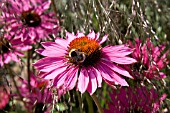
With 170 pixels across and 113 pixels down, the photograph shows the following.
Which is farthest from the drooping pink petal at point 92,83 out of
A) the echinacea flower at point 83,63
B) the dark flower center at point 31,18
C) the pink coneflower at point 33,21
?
the dark flower center at point 31,18

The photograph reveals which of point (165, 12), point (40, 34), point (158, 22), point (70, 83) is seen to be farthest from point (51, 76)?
point (158, 22)

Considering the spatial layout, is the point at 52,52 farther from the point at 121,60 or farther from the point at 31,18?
the point at 31,18

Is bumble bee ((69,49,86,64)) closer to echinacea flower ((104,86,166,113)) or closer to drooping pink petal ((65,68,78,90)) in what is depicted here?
drooping pink petal ((65,68,78,90))

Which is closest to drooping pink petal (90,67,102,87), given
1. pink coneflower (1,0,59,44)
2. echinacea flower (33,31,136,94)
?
echinacea flower (33,31,136,94)

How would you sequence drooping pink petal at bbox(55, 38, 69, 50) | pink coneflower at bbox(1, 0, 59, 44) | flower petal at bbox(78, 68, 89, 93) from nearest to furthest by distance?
flower petal at bbox(78, 68, 89, 93) < drooping pink petal at bbox(55, 38, 69, 50) < pink coneflower at bbox(1, 0, 59, 44)

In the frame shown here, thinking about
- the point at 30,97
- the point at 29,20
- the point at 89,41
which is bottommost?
the point at 30,97

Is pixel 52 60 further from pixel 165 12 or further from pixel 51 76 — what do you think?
pixel 165 12

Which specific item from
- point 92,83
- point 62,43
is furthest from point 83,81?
point 62,43
